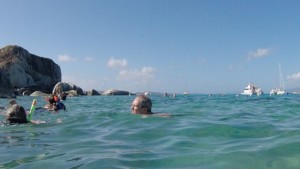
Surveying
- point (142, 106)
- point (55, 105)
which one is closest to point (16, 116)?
point (142, 106)

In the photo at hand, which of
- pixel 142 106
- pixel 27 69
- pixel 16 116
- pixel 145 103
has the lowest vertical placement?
pixel 16 116

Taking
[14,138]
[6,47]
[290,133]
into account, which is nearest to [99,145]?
[14,138]

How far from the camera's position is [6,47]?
8538cm

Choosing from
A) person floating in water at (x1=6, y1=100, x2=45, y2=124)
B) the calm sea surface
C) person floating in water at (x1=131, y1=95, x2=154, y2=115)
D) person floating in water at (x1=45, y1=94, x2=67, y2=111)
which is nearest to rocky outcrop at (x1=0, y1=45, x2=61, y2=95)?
person floating in water at (x1=45, y1=94, x2=67, y2=111)

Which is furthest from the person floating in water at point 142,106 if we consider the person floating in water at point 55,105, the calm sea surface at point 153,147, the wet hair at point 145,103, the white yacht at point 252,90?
the white yacht at point 252,90

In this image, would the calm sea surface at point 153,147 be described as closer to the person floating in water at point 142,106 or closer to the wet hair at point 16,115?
the wet hair at point 16,115

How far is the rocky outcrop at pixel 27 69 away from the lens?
245 ft

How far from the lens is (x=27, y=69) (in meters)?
83.8

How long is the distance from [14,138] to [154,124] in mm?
3632

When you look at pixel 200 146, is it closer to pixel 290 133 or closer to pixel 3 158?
pixel 290 133

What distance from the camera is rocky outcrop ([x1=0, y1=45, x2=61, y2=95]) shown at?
74.6 metres

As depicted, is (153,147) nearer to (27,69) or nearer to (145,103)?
(145,103)

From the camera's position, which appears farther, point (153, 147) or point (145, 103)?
point (145, 103)

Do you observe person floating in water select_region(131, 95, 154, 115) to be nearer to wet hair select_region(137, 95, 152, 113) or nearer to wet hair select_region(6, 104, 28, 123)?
wet hair select_region(137, 95, 152, 113)
